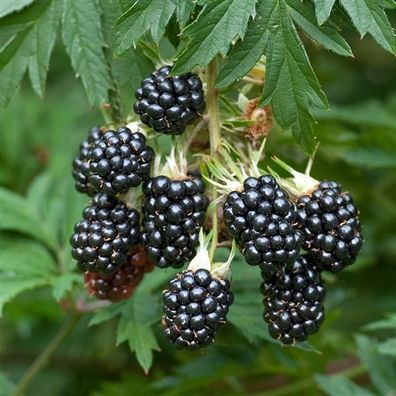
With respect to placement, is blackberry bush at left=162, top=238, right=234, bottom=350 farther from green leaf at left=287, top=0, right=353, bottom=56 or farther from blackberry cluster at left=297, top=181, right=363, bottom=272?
green leaf at left=287, top=0, right=353, bottom=56

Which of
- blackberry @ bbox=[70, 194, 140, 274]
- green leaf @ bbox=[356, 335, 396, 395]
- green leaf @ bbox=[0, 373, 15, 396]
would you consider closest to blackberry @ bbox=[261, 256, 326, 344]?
blackberry @ bbox=[70, 194, 140, 274]

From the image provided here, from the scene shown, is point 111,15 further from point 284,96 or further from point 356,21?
point 356,21

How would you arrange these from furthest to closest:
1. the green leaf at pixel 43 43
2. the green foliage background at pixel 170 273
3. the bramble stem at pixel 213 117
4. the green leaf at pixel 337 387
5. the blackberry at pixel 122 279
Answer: the green leaf at pixel 337 387
the green foliage background at pixel 170 273
the green leaf at pixel 43 43
the blackberry at pixel 122 279
the bramble stem at pixel 213 117

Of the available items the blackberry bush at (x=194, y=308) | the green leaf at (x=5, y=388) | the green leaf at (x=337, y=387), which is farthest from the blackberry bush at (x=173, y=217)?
the green leaf at (x=5, y=388)

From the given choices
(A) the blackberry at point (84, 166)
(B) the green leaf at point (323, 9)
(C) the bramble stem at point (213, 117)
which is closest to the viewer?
(B) the green leaf at point (323, 9)

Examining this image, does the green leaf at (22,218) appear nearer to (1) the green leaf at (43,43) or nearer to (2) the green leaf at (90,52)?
(1) the green leaf at (43,43)

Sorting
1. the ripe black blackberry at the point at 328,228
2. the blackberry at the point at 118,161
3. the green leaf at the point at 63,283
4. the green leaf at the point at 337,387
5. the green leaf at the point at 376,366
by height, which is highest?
the blackberry at the point at 118,161
